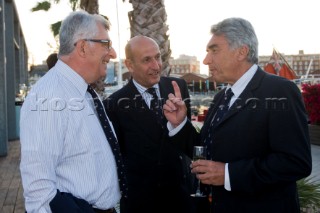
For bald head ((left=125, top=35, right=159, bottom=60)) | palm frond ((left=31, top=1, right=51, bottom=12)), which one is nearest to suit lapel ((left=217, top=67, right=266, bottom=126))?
bald head ((left=125, top=35, right=159, bottom=60))

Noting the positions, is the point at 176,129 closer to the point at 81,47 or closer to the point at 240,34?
the point at 240,34

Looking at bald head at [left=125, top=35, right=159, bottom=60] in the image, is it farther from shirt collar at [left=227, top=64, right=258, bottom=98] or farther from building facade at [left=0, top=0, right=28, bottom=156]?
building facade at [left=0, top=0, right=28, bottom=156]

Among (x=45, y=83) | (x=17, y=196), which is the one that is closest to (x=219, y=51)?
(x=45, y=83)

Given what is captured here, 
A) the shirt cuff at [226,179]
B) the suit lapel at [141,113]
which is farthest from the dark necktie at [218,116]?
the suit lapel at [141,113]

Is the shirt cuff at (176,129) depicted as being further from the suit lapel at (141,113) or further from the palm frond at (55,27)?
the palm frond at (55,27)

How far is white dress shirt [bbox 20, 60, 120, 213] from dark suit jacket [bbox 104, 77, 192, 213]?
35.6 inches

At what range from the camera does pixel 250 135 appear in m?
2.32

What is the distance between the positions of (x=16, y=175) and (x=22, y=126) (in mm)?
6471

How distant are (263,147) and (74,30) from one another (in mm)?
1193

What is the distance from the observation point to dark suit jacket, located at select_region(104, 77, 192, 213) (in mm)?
3215

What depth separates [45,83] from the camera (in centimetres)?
211

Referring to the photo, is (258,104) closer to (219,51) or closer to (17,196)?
(219,51)

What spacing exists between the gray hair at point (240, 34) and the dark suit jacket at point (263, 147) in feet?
0.48

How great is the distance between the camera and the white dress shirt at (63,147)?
6.41ft
